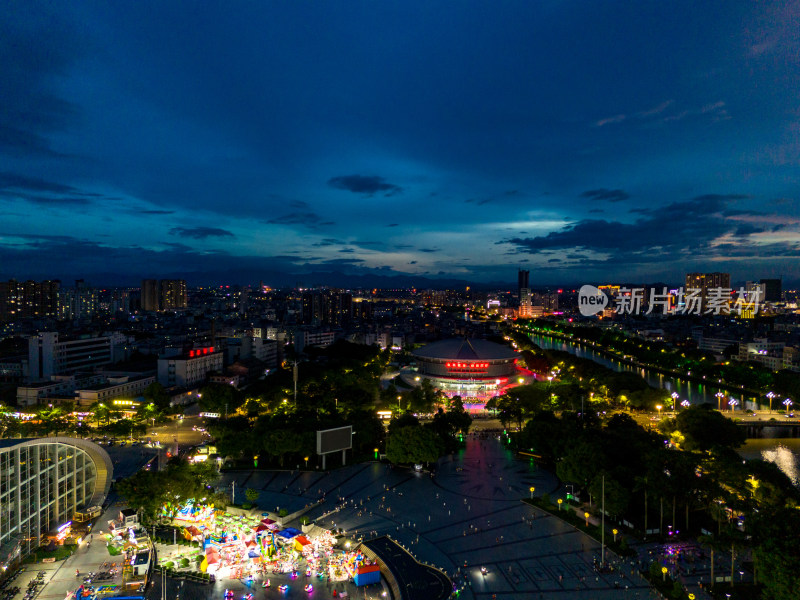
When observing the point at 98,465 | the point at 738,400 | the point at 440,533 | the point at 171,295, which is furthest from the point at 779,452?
the point at 171,295

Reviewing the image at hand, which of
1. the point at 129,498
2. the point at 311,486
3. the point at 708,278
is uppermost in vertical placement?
the point at 708,278

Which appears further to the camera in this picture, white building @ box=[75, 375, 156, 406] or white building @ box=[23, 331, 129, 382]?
white building @ box=[23, 331, 129, 382]

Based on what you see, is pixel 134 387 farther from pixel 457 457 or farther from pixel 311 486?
pixel 457 457

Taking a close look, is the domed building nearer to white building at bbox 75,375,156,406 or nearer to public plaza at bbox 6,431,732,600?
public plaza at bbox 6,431,732,600

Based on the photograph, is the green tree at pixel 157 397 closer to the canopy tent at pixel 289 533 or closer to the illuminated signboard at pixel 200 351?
the illuminated signboard at pixel 200 351

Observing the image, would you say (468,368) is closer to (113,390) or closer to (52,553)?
(113,390)

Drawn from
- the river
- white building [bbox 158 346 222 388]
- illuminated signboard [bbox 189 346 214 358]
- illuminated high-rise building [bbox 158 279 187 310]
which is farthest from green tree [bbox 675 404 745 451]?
illuminated high-rise building [bbox 158 279 187 310]

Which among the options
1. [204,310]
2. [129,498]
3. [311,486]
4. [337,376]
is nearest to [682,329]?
A: [337,376]

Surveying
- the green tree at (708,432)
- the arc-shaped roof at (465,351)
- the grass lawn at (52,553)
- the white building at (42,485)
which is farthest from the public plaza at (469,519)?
the arc-shaped roof at (465,351)
